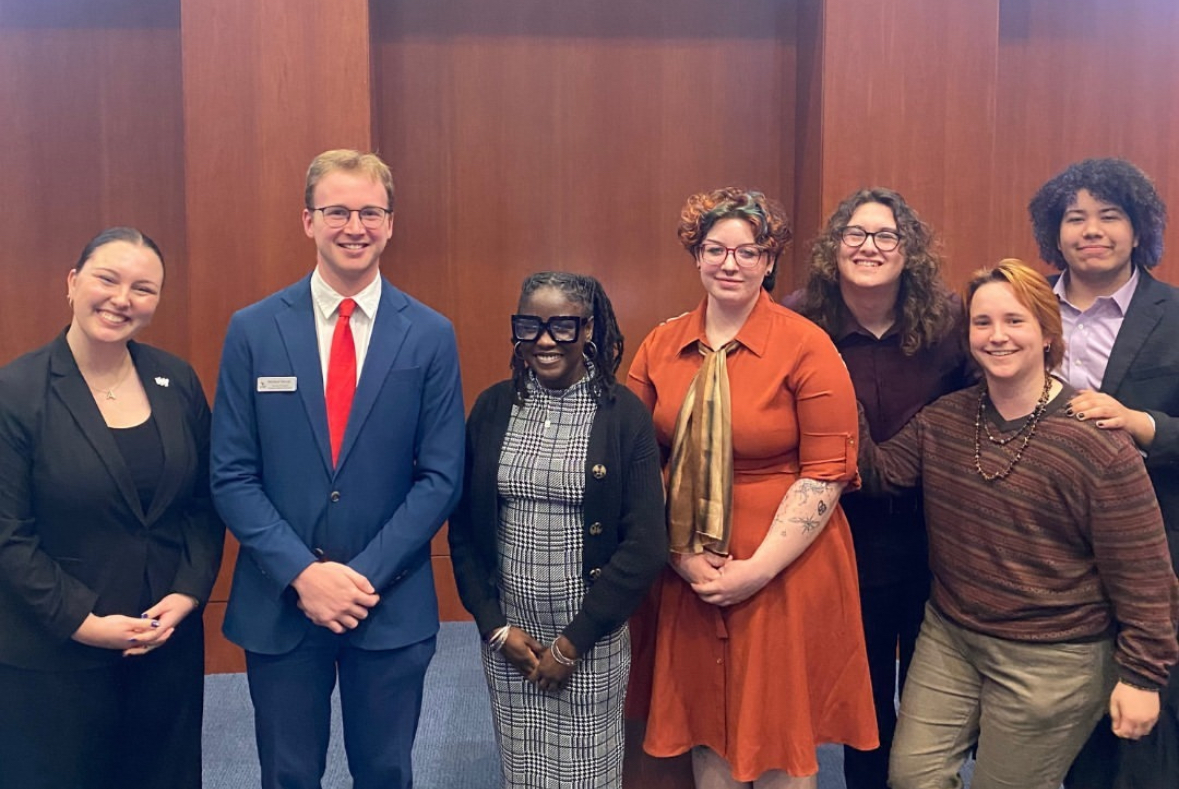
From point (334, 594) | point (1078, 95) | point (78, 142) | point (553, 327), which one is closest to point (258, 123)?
point (78, 142)

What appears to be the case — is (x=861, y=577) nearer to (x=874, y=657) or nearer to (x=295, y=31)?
(x=874, y=657)

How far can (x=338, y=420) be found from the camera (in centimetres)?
180

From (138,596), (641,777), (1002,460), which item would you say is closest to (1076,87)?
(1002,460)

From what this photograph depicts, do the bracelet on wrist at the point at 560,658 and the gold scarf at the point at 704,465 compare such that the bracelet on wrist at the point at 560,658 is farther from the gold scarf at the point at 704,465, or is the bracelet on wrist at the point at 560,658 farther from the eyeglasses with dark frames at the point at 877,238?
the eyeglasses with dark frames at the point at 877,238

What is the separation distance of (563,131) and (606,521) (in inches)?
94.6

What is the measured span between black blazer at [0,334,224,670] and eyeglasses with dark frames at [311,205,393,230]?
1.80 feet

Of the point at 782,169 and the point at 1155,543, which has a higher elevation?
the point at 782,169

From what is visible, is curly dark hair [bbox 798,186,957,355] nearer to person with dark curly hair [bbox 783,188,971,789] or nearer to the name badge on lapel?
person with dark curly hair [bbox 783,188,971,789]

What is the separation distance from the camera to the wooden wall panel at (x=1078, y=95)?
146 inches

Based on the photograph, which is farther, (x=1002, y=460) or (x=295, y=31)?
(x=295, y=31)

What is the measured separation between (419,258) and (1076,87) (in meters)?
2.95

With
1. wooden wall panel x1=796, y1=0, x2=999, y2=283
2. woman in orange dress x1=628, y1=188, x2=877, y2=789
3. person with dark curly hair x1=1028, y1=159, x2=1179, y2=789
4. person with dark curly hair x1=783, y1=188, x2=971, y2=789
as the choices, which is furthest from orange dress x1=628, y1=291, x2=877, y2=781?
wooden wall panel x1=796, y1=0, x2=999, y2=283

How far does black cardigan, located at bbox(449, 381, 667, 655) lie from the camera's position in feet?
5.76

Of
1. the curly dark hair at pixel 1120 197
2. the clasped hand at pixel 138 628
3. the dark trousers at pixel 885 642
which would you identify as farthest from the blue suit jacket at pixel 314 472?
the curly dark hair at pixel 1120 197
